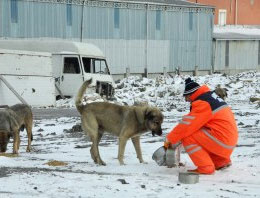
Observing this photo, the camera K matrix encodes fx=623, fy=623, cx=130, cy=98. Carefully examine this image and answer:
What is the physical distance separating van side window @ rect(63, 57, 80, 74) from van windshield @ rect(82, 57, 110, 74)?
0.36 meters

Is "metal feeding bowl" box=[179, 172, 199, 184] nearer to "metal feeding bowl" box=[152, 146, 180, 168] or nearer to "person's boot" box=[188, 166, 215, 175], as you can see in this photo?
"person's boot" box=[188, 166, 215, 175]

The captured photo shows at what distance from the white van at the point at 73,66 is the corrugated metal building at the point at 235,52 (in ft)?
76.6

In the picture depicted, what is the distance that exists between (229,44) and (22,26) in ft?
69.6

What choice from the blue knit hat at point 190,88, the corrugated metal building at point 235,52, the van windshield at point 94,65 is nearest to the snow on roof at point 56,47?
the van windshield at point 94,65

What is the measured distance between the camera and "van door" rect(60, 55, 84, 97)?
87.6ft

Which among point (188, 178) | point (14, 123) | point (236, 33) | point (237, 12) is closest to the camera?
point (188, 178)

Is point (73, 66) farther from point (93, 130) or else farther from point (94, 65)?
point (93, 130)

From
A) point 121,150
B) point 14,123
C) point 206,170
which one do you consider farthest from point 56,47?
point 206,170

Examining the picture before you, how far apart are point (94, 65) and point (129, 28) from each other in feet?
50.5

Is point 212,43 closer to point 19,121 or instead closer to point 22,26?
point 22,26

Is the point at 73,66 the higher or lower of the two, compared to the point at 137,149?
lower

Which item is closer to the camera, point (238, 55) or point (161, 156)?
point (161, 156)

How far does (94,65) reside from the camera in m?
27.7

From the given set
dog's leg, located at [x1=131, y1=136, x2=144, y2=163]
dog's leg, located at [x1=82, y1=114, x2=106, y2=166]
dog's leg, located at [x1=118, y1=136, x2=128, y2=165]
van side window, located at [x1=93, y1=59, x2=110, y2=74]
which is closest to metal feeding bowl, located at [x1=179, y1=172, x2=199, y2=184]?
dog's leg, located at [x1=118, y1=136, x2=128, y2=165]
